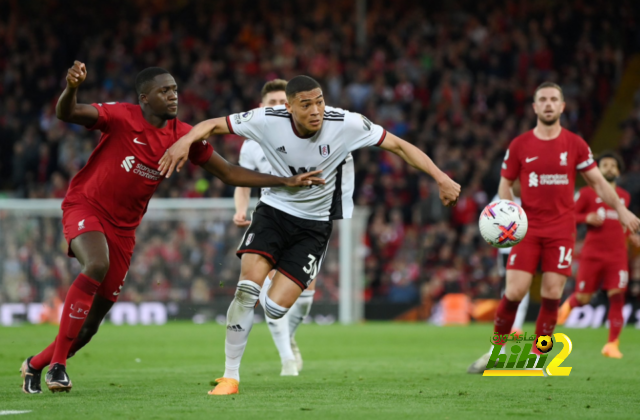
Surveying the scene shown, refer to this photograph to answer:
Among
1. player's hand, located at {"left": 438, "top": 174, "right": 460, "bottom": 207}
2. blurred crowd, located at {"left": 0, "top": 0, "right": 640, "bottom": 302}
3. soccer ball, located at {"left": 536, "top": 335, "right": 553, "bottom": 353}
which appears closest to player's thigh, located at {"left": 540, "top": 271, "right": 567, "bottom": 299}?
soccer ball, located at {"left": 536, "top": 335, "right": 553, "bottom": 353}

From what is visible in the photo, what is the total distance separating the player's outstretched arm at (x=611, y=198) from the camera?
825cm

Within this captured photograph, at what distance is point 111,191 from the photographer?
687 centimetres

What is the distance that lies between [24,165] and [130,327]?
272 inches

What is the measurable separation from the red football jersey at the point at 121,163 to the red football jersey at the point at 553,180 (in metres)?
3.36

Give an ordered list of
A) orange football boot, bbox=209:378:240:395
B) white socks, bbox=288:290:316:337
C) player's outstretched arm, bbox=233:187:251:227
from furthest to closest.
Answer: white socks, bbox=288:290:316:337, player's outstretched arm, bbox=233:187:251:227, orange football boot, bbox=209:378:240:395

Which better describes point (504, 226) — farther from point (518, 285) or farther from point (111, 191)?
point (111, 191)

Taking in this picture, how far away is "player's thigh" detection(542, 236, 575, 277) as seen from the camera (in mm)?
8555

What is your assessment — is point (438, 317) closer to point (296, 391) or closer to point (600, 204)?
point (600, 204)

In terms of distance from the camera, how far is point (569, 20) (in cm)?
2473

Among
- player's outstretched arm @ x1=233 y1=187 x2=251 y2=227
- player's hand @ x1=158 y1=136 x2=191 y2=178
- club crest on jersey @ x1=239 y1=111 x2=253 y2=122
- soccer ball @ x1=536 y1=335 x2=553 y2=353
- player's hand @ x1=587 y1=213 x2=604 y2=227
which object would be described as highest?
club crest on jersey @ x1=239 y1=111 x2=253 y2=122

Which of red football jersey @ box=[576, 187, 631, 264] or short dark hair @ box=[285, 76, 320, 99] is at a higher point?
short dark hair @ box=[285, 76, 320, 99]

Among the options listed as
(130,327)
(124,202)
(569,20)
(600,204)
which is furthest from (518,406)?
(569,20)

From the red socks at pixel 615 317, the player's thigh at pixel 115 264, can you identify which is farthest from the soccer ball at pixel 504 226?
the red socks at pixel 615 317

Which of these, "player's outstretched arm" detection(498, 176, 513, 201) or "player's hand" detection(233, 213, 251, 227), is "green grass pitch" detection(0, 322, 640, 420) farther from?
"player's outstretched arm" detection(498, 176, 513, 201)
